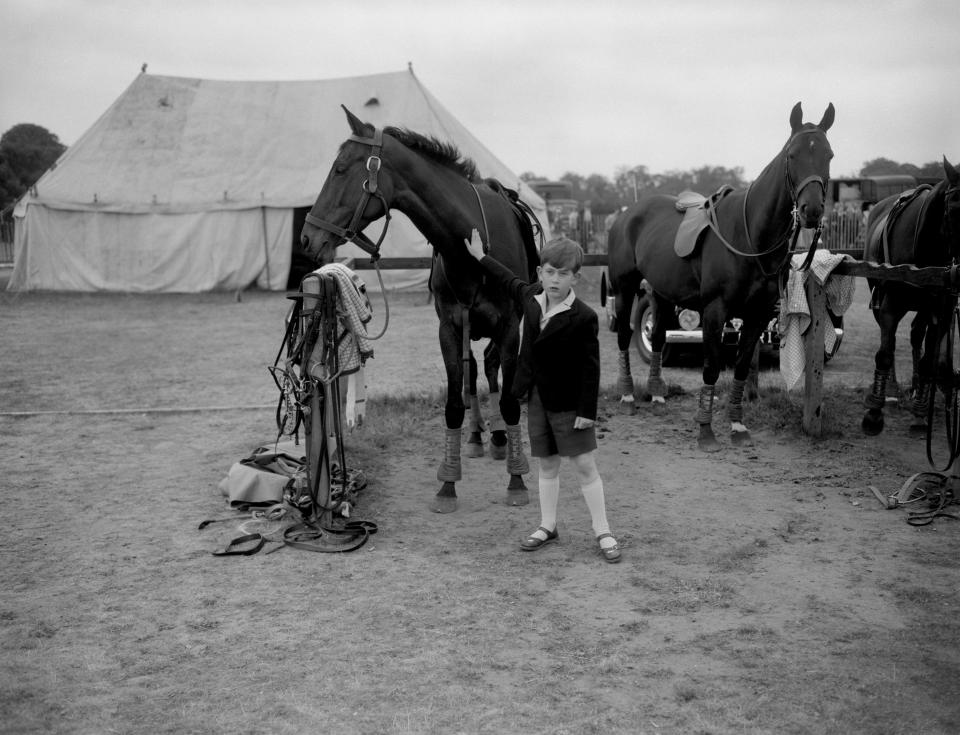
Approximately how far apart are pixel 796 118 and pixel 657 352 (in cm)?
288

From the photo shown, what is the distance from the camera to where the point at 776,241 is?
6.56m

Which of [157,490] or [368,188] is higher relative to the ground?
[368,188]

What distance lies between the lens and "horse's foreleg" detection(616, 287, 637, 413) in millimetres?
8375

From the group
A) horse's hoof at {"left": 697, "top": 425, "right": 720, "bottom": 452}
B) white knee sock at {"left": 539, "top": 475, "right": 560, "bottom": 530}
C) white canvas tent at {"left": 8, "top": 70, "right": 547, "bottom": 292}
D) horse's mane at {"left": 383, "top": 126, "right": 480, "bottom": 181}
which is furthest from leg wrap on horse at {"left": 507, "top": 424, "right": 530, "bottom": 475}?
white canvas tent at {"left": 8, "top": 70, "right": 547, "bottom": 292}

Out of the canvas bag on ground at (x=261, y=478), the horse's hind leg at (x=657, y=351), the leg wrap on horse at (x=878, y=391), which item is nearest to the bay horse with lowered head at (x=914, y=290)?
the leg wrap on horse at (x=878, y=391)

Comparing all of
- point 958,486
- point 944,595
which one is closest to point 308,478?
point 944,595

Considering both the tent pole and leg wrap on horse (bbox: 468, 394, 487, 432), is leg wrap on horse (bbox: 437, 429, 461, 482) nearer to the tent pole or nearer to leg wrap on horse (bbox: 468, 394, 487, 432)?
leg wrap on horse (bbox: 468, 394, 487, 432)

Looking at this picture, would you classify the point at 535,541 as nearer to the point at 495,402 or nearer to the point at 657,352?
the point at 495,402

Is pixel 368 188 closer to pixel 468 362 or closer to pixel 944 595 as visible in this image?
pixel 468 362

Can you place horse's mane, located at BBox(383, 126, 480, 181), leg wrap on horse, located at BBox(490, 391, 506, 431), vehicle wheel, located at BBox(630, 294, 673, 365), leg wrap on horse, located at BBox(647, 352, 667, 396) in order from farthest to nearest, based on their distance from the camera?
vehicle wheel, located at BBox(630, 294, 673, 365)
leg wrap on horse, located at BBox(647, 352, 667, 396)
leg wrap on horse, located at BBox(490, 391, 506, 431)
horse's mane, located at BBox(383, 126, 480, 181)

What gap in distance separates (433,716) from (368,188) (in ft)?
9.93

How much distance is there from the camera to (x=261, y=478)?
5.56 metres

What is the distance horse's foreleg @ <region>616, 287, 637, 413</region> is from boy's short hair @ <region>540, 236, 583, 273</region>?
4.05 metres

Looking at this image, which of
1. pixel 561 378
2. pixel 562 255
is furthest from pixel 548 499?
pixel 562 255
